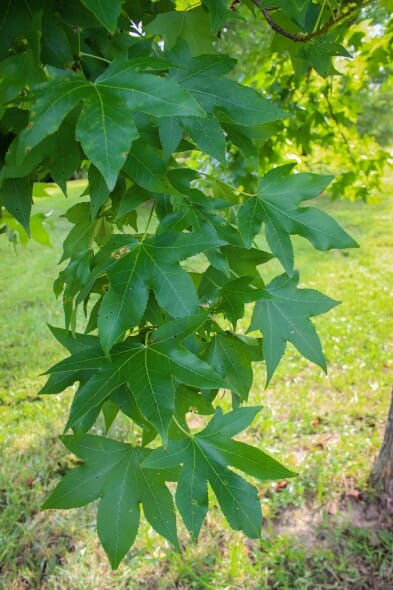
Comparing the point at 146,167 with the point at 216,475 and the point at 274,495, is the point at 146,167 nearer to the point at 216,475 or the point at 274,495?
the point at 216,475

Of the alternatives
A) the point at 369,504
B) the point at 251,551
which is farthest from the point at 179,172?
the point at 369,504

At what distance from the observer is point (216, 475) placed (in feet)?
2.90

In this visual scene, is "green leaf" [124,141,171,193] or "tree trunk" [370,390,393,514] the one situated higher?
"green leaf" [124,141,171,193]

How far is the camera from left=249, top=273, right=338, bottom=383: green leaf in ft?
3.40

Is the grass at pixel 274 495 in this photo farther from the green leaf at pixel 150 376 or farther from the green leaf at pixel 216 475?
the green leaf at pixel 150 376

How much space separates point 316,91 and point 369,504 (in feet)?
7.65

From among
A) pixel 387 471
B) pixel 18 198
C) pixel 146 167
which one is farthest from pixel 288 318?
pixel 387 471

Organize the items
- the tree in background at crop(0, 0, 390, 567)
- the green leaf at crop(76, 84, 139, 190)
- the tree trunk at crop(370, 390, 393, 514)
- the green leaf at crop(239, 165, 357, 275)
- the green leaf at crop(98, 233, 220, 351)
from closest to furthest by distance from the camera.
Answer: the green leaf at crop(76, 84, 139, 190) → the tree in background at crop(0, 0, 390, 567) → the green leaf at crop(98, 233, 220, 351) → the green leaf at crop(239, 165, 357, 275) → the tree trunk at crop(370, 390, 393, 514)

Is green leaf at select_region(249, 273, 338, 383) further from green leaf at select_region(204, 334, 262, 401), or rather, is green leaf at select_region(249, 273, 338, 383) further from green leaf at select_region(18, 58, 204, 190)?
green leaf at select_region(18, 58, 204, 190)

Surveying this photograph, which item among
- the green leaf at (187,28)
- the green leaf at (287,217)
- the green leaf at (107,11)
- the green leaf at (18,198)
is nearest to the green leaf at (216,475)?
the green leaf at (287,217)

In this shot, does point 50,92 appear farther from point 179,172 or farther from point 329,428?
point 329,428

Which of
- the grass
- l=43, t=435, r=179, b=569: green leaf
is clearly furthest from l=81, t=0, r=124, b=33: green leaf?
the grass

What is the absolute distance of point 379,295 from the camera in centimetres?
548

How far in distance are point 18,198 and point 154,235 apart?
23cm
